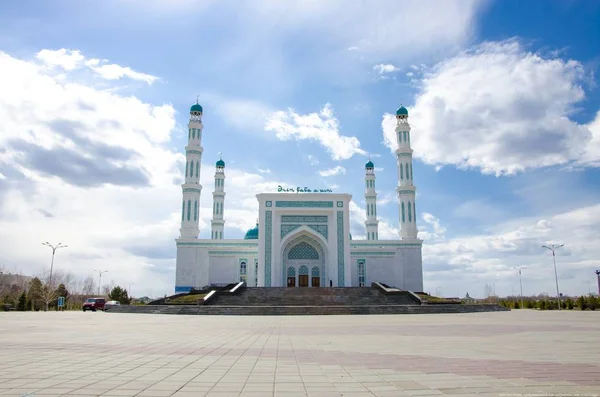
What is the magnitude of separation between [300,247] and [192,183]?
10712 millimetres

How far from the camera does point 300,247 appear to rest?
1607 inches

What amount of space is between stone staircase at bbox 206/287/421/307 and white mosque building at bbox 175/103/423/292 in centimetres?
479

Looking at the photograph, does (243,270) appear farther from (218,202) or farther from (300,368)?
(300,368)

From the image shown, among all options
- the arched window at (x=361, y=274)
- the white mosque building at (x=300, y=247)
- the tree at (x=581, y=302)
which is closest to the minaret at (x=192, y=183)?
the white mosque building at (x=300, y=247)

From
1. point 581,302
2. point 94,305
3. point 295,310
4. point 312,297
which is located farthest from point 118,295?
point 581,302

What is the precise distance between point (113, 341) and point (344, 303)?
2195cm

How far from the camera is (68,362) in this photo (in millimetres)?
5816

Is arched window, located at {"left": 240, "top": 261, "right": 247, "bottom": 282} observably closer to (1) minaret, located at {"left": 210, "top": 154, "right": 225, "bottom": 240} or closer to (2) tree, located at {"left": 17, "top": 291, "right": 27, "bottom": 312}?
(1) minaret, located at {"left": 210, "top": 154, "right": 225, "bottom": 240}

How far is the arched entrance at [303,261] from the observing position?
39938 millimetres

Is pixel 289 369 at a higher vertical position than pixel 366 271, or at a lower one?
lower

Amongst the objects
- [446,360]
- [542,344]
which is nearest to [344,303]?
[542,344]

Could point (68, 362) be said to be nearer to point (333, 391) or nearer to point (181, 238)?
point (333, 391)

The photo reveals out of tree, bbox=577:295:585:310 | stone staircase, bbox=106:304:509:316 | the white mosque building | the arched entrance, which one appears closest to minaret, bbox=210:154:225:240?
the white mosque building

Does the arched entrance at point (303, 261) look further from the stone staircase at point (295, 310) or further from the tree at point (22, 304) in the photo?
the tree at point (22, 304)
